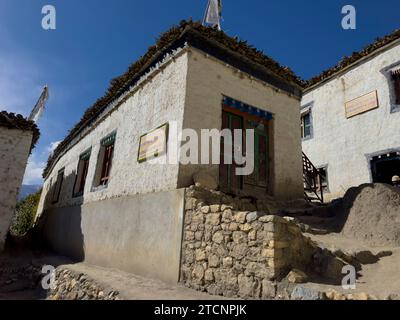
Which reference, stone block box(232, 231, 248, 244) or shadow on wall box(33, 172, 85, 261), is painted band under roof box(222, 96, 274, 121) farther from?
shadow on wall box(33, 172, 85, 261)

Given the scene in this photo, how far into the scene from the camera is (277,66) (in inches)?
315

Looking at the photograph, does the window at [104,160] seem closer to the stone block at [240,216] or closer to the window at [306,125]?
the stone block at [240,216]

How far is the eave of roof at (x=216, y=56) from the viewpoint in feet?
21.5

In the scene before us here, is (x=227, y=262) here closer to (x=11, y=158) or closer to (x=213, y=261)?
(x=213, y=261)

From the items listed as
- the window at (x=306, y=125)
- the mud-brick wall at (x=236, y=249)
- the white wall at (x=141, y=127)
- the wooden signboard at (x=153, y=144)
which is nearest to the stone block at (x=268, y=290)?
the mud-brick wall at (x=236, y=249)

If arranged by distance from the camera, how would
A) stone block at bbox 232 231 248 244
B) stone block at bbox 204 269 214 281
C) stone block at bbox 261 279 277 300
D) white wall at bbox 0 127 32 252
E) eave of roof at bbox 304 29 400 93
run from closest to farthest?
1. stone block at bbox 261 279 277 300
2. stone block at bbox 232 231 248 244
3. stone block at bbox 204 269 214 281
4. white wall at bbox 0 127 32 252
5. eave of roof at bbox 304 29 400 93

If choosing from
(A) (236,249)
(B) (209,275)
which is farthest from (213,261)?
(A) (236,249)

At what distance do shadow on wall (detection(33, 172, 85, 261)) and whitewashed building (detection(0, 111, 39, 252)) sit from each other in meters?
1.81

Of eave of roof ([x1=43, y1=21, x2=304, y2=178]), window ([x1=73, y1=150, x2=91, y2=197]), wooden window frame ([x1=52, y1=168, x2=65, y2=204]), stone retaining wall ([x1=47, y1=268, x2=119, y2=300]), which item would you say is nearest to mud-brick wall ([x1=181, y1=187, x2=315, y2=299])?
stone retaining wall ([x1=47, y1=268, x2=119, y2=300])

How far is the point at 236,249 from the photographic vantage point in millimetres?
4055

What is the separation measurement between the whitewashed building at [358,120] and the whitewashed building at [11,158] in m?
11.5

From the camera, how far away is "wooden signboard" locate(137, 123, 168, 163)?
6109mm
